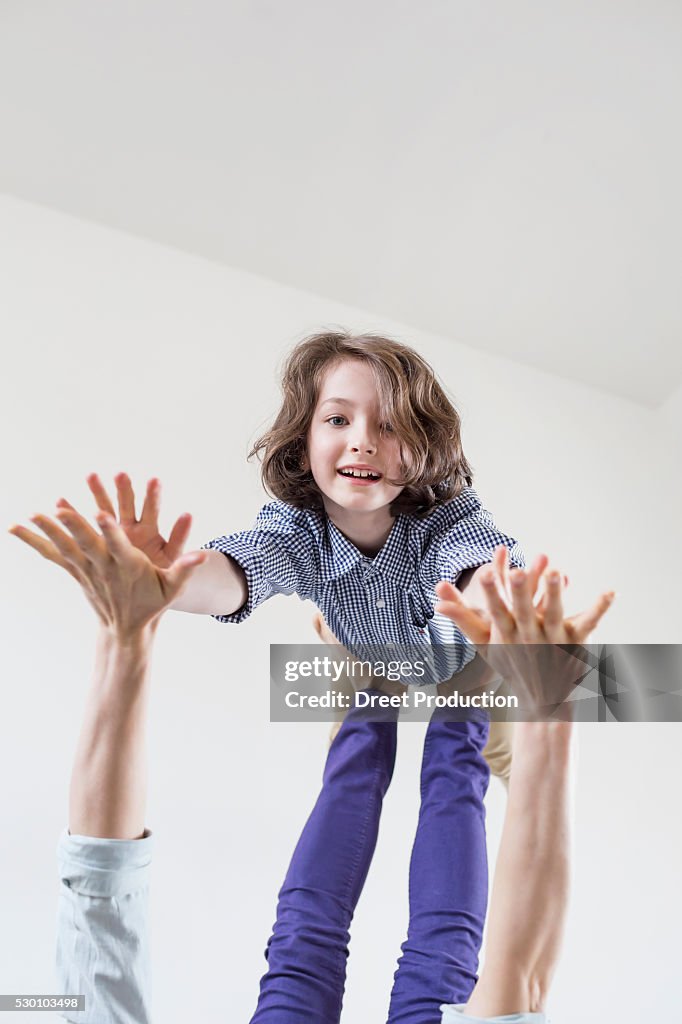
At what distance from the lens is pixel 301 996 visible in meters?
0.80

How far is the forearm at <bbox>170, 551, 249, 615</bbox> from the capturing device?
95cm

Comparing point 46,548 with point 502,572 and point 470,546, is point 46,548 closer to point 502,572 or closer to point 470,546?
point 502,572

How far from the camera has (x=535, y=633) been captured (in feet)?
1.91

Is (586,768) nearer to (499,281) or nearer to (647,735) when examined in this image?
(647,735)

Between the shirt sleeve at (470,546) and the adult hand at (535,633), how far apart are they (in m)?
0.35

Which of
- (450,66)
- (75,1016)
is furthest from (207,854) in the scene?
(450,66)

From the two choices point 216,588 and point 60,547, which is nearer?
point 60,547

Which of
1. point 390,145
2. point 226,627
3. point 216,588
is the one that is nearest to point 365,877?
point 216,588

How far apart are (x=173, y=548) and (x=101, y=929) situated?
0.28 m

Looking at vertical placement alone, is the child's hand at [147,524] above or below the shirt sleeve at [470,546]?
below

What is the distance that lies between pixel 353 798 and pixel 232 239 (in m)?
1.47

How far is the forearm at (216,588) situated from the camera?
3.11ft

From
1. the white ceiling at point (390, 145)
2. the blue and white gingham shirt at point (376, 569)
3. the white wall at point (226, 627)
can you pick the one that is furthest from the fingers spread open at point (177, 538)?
the white ceiling at point (390, 145)

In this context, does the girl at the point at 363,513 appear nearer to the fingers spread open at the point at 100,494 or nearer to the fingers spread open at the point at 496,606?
the fingers spread open at the point at 100,494
